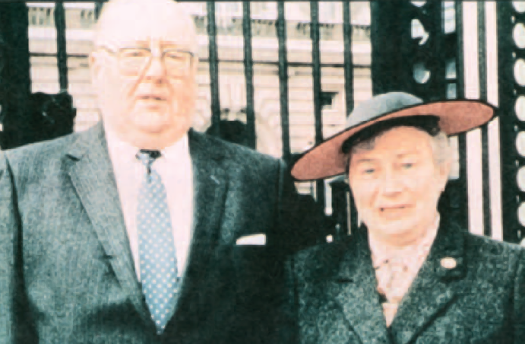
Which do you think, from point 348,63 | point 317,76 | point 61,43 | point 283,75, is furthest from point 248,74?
point 61,43

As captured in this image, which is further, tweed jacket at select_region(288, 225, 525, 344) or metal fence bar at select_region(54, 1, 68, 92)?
metal fence bar at select_region(54, 1, 68, 92)

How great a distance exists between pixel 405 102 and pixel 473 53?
84cm

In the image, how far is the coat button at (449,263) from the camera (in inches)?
64.6

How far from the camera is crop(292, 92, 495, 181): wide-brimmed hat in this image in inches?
64.0

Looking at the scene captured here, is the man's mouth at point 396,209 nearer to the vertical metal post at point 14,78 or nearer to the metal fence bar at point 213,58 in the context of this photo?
the metal fence bar at point 213,58

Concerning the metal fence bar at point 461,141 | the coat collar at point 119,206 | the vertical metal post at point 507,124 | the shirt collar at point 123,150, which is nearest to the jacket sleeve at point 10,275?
the coat collar at point 119,206

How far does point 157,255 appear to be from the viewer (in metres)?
1.68

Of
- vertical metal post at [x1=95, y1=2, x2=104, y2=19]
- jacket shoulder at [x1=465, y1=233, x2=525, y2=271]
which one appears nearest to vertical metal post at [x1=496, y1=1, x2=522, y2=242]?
jacket shoulder at [x1=465, y1=233, x2=525, y2=271]

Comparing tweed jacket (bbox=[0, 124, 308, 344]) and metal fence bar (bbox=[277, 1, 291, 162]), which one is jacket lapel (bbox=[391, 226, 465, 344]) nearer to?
tweed jacket (bbox=[0, 124, 308, 344])

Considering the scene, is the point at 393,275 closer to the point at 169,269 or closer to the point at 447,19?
the point at 169,269

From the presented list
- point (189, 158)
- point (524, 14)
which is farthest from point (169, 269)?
point (524, 14)

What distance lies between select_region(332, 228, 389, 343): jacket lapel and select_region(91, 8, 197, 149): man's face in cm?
61

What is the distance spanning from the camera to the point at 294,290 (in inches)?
69.4

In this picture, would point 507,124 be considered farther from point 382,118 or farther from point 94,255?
point 94,255
